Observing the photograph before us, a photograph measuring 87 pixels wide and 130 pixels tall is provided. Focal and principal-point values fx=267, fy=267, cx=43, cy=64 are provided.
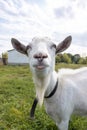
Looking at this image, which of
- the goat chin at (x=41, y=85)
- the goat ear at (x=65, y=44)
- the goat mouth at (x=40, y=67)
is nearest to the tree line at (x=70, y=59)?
the goat ear at (x=65, y=44)

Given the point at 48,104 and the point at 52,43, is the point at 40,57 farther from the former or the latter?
the point at 48,104

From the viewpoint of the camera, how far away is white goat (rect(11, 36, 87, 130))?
2.89 meters

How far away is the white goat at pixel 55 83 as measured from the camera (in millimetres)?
2894

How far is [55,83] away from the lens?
3377mm

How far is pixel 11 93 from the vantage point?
24.1ft

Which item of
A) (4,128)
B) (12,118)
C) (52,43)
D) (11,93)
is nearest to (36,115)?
(12,118)

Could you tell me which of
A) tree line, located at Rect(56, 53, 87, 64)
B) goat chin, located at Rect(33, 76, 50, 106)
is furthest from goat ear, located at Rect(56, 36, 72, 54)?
tree line, located at Rect(56, 53, 87, 64)

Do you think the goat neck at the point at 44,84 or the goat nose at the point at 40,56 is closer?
the goat nose at the point at 40,56

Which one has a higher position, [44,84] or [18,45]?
[18,45]

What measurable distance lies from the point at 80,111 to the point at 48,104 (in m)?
0.48

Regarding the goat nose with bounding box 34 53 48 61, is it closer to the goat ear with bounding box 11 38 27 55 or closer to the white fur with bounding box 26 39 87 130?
the white fur with bounding box 26 39 87 130

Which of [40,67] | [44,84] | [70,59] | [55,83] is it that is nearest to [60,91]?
[55,83]

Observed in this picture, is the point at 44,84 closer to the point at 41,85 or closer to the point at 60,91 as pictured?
the point at 41,85

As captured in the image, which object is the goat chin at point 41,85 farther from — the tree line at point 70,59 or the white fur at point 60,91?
the tree line at point 70,59
